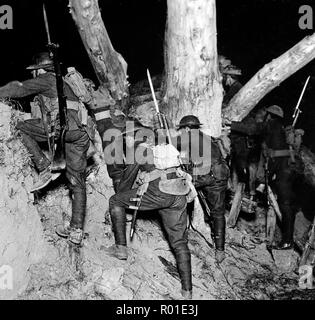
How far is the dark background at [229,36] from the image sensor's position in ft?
29.3

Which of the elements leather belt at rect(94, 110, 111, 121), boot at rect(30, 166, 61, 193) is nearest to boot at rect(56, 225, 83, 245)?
boot at rect(30, 166, 61, 193)

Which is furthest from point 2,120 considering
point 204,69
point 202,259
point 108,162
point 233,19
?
point 233,19

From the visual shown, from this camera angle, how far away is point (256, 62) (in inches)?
397

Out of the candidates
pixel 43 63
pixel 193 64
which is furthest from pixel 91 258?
pixel 193 64

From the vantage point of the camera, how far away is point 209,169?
608cm

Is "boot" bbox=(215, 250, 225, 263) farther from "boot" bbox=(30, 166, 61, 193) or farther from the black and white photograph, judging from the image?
"boot" bbox=(30, 166, 61, 193)

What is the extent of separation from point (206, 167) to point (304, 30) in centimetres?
559

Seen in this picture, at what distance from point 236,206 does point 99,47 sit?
4.03 meters

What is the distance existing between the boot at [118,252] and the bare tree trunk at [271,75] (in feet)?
9.14

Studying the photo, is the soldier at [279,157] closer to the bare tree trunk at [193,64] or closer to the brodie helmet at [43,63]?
the bare tree trunk at [193,64]

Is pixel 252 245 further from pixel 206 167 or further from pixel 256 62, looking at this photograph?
pixel 256 62
